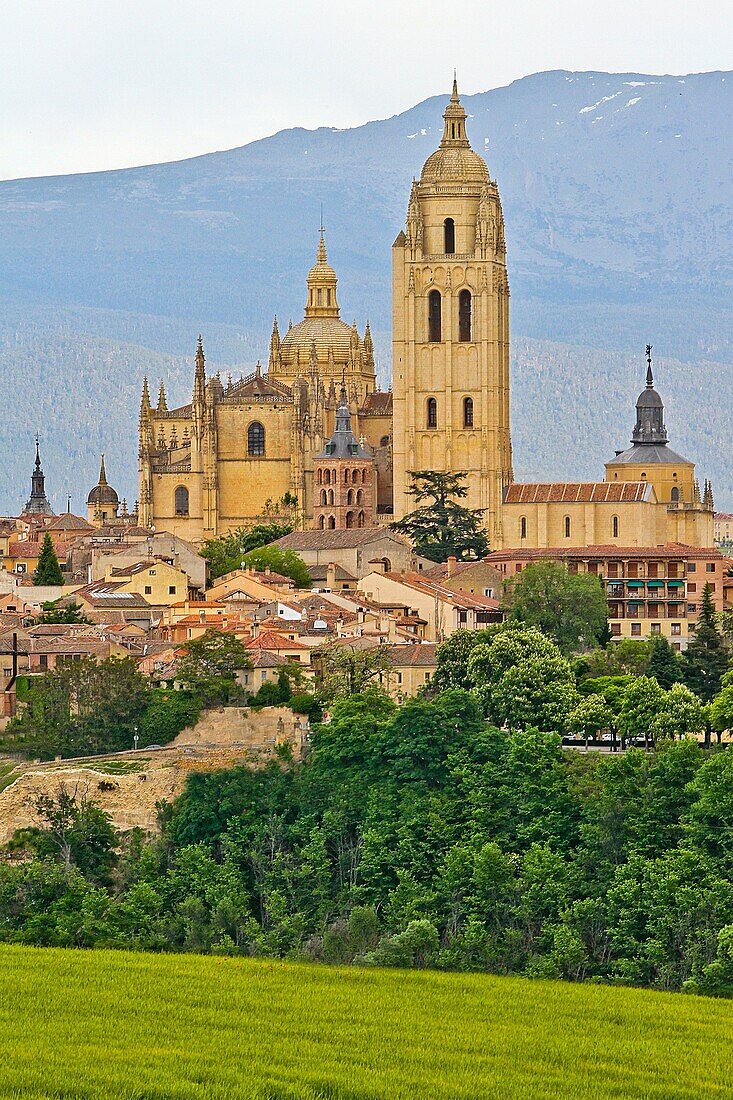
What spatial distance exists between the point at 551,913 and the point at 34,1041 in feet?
38.6

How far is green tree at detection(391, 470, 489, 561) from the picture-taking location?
83.1m

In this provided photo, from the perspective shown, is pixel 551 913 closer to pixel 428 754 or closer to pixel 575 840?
pixel 575 840

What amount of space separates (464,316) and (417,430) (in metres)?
4.16

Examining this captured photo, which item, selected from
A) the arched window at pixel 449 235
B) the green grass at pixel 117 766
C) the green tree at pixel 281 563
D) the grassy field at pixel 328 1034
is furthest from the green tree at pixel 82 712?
the arched window at pixel 449 235

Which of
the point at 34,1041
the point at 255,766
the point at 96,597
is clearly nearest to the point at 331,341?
the point at 96,597

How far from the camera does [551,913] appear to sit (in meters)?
41.7

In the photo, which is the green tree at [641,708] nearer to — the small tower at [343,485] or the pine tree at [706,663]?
the pine tree at [706,663]

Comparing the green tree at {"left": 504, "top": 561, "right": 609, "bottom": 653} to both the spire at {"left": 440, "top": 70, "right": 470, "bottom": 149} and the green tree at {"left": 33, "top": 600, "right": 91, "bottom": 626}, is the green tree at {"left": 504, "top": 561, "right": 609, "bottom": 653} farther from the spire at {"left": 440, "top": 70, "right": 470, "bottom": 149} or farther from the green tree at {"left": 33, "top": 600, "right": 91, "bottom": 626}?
the spire at {"left": 440, "top": 70, "right": 470, "bottom": 149}

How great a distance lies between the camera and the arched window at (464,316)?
309 feet

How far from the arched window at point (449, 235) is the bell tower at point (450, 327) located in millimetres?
33

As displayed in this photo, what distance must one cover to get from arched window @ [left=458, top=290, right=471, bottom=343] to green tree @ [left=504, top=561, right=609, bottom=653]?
92.5 feet

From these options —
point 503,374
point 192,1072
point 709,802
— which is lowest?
point 192,1072

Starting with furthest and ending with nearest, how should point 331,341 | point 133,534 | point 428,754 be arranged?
point 331,341, point 133,534, point 428,754

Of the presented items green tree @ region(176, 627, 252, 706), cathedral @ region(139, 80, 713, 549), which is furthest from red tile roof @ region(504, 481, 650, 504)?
green tree @ region(176, 627, 252, 706)
